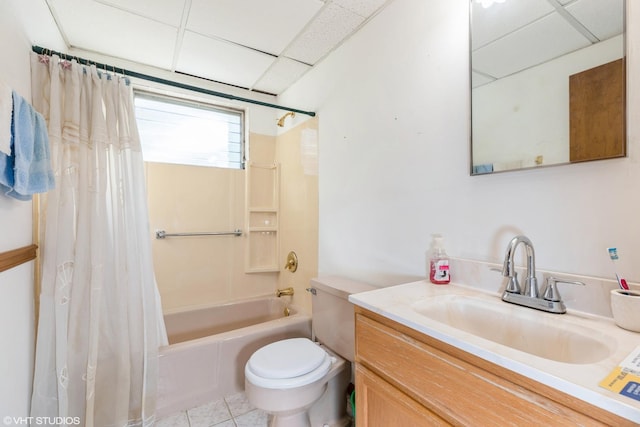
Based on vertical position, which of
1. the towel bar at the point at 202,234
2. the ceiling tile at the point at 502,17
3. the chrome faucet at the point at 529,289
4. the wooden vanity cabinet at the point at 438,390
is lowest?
the wooden vanity cabinet at the point at 438,390

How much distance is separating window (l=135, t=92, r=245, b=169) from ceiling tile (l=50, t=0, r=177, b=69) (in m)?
0.35

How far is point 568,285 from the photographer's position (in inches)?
33.6

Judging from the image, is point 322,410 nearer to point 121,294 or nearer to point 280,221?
point 121,294

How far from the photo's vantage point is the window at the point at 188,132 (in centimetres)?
222

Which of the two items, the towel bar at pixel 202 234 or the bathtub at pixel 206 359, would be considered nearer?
the bathtub at pixel 206 359

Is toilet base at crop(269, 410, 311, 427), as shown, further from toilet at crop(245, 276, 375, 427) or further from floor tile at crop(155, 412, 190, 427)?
floor tile at crop(155, 412, 190, 427)

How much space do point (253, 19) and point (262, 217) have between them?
152 centimetres

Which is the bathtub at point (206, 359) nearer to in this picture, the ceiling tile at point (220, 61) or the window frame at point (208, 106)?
the window frame at point (208, 106)

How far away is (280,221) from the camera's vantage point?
2.57 meters

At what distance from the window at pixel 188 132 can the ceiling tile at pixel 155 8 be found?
2.58 feet

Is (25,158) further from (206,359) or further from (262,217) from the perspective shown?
(262,217)

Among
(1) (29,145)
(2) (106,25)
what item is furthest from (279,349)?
(2) (106,25)

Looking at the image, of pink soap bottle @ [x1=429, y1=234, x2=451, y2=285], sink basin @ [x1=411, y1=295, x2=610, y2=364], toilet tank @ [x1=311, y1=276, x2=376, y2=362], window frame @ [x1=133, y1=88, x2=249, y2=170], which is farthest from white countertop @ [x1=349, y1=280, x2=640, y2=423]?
window frame @ [x1=133, y1=88, x2=249, y2=170]

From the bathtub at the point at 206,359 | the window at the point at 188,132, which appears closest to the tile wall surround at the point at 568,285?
the bathtub at the point at 206,359
